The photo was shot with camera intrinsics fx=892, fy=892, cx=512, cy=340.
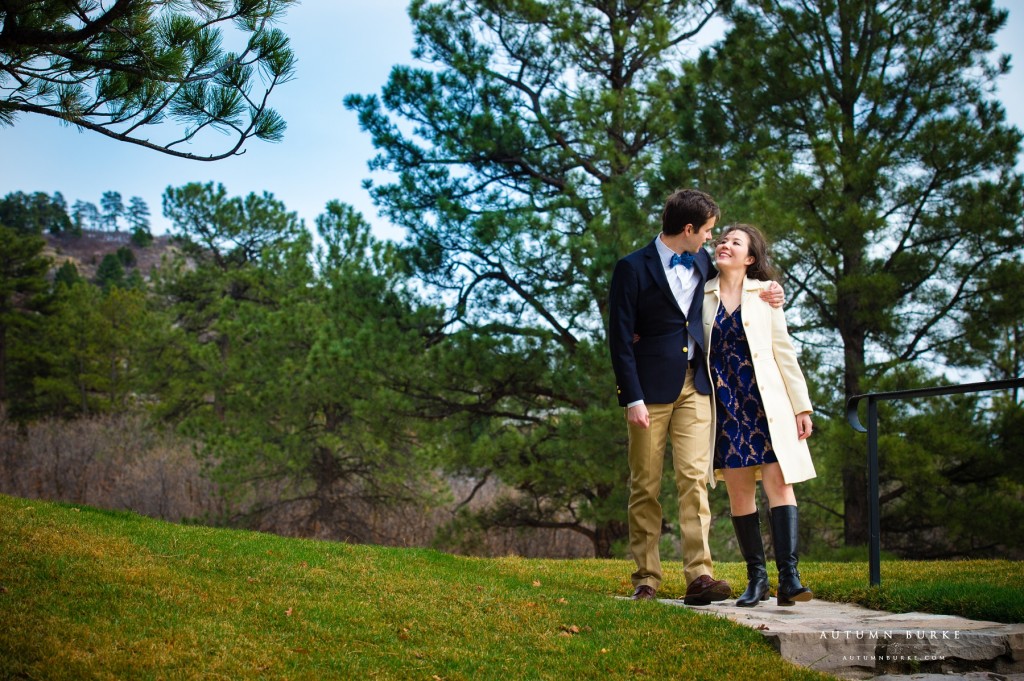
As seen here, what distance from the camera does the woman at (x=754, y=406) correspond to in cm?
439

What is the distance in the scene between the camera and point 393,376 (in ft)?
43.1

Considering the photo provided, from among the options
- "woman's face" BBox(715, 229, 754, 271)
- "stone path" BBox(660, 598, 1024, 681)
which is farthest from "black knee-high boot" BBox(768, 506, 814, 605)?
"woman's face" BBox(715, 229, 754, 271)

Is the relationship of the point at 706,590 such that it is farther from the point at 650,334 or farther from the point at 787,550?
the point at 650,334

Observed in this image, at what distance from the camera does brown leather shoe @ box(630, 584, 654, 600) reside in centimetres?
476

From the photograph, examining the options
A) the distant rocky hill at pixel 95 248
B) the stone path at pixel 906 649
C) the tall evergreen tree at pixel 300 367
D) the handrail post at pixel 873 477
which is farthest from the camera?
the distant rocky hill at pixel 95 248

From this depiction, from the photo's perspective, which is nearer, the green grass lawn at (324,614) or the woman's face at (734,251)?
the green grass lawn at (324,614)

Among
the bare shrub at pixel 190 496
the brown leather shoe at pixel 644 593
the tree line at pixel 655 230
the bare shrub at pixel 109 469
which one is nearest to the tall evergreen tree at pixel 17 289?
the bare shrub at pixel 190 496

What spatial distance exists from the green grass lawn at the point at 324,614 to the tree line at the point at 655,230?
610 cm

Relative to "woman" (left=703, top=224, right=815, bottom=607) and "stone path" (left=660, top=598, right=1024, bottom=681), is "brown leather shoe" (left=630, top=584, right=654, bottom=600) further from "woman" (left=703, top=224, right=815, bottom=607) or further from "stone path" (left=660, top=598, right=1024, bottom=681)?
"stone path" (left=660, top=598, right=1024, bottom=681)

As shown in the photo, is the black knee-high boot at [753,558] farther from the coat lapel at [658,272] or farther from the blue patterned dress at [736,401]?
the coat lapel at [658,272]

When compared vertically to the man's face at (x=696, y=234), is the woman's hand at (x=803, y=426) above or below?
below

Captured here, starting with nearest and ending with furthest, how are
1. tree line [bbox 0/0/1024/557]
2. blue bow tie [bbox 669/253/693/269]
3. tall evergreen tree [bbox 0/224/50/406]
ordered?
blue bow tie [bbox 669/253/693/269] → tree line [bbox 0/0/1024/557] → tall evergreen tree [bbox 0/224/50/406]

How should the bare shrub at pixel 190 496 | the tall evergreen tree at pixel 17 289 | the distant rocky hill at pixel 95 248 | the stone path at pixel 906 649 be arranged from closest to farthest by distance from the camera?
the stone path at pixel 906 649 → the bare shrub at pixel 190 496 → the tall evergreen tree at pixel 17 289 → the distant rocky hill at pixel 95 248

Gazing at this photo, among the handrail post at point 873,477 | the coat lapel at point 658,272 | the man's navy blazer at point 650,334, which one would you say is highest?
the coat lapel at point 658,272
